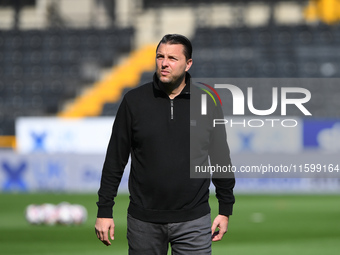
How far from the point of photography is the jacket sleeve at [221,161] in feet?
14.1

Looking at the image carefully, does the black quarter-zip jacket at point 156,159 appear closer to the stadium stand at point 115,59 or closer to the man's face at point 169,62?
the man's face at point 169,62

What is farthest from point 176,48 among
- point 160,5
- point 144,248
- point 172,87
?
point 160,5

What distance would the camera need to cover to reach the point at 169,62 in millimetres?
4082

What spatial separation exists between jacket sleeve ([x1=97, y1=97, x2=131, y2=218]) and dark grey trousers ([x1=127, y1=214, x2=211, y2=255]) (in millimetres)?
198

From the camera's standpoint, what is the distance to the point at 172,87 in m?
4.19

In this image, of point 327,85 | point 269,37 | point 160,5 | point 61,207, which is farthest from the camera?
point 160,5

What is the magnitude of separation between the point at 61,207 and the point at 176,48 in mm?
8841

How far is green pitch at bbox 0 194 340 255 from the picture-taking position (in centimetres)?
988

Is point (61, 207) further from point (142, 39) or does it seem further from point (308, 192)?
point (142, 39)

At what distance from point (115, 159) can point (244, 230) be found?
26.7 ft

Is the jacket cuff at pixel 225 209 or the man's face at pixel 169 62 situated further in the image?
the jacket cuff at pixel 225 209

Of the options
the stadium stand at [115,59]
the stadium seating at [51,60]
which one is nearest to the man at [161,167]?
the stadium stand at [115,59]

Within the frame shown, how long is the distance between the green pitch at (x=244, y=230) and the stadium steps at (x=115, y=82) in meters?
10.4

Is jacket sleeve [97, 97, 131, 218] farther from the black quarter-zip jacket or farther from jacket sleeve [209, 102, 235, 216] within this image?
jacket sleeve [209, 102, 235, 216]
